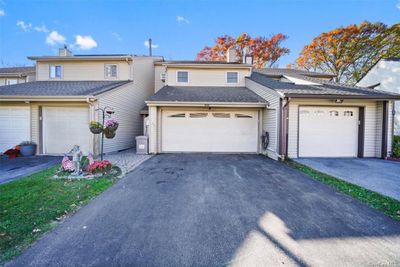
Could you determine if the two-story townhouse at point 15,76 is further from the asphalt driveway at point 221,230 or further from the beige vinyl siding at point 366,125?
the beige vinyl siding at point 366,125

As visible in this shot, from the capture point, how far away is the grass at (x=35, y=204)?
8.33 ft

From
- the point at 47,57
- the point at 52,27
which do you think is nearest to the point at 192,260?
the point at 47,57

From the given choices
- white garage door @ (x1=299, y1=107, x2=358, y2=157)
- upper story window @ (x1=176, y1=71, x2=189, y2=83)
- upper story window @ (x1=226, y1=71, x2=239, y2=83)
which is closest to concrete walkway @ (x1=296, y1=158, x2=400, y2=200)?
white garage door @ (x1=299, y1=107, x2=358, y2=157)

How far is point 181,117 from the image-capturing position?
31.7 ft

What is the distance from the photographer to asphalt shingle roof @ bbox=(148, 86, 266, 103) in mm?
9320

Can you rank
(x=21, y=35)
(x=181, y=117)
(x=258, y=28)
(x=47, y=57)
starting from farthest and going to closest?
(x=258, y=28) → (x=21, y=35) → (x=47, y=57) → (x=181, y=117)

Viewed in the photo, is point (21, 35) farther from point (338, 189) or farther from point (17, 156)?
point (338, 189)

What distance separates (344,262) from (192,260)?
1.80 metres

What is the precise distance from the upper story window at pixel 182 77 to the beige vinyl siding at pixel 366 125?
7.02 meters

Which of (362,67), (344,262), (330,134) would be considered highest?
(362,67)

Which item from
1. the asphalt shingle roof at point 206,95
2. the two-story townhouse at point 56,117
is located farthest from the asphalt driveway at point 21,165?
the asphalt shingle roof at point 206,95

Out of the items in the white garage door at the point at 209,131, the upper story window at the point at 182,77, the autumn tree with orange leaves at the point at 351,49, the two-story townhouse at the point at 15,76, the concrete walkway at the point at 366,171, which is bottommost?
the concrete walkway at the point at 366,171

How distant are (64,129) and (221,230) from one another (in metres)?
9.15

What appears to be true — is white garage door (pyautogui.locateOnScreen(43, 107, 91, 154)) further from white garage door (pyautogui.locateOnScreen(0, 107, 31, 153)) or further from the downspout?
the downspout
